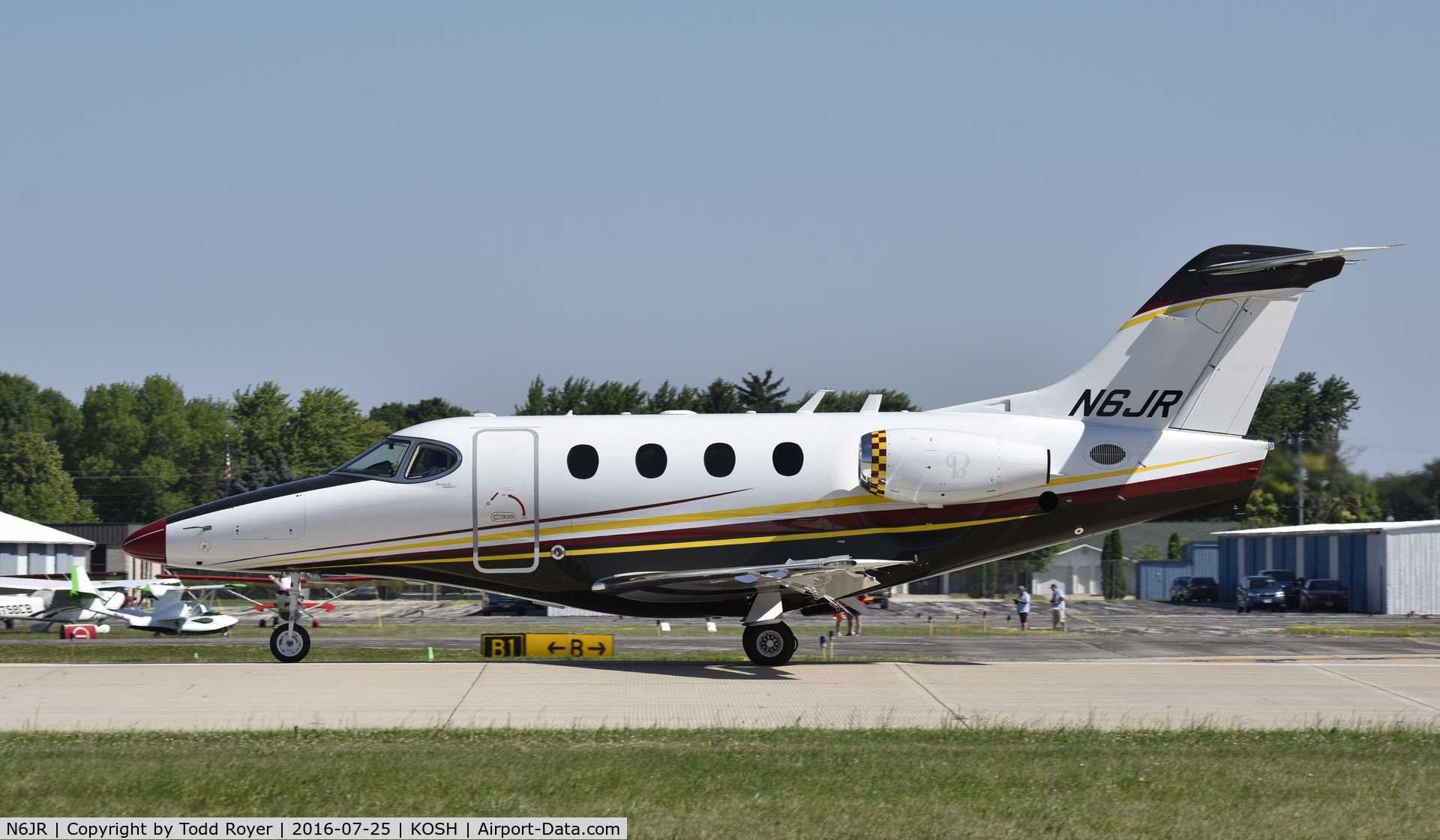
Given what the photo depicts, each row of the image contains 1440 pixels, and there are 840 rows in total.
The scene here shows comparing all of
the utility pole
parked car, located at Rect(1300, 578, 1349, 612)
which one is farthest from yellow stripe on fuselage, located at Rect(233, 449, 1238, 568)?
parked car, located at Rect(1300, 578, 1349, 612)

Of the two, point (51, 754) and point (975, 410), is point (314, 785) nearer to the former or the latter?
point (51, 754)

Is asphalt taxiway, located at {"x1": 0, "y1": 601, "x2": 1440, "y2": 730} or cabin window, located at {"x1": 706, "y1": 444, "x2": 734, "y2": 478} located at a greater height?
cabin window, located at {"x1": 706, "y1": 444, "x2": 734, "y2": 478}

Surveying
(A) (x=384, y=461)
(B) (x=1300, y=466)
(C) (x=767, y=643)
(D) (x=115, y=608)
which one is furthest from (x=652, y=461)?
(B) (x=1300, y=466)

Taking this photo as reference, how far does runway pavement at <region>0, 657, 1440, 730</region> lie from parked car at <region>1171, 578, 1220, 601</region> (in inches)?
1904

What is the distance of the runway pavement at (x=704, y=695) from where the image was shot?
41.8 ft

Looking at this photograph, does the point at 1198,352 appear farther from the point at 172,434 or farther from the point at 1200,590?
the point at 172,434

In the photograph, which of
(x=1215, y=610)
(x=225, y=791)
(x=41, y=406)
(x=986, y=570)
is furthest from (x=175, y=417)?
(x=225, y=791)

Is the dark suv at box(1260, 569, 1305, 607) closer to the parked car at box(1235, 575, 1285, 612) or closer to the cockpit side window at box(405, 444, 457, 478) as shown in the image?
the parked car at box(1235, 575, 1285, 612)

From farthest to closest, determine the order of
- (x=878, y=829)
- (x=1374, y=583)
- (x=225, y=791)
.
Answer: (x=1374, y=583)
(x=225, y=791)
(x=878, y=829)

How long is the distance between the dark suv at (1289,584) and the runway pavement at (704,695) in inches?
1419

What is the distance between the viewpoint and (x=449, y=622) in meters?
42.9

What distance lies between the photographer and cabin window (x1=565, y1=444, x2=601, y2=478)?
17.9 meters

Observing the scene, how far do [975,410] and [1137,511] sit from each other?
2858 mm

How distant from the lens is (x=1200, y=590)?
63.9 meters
